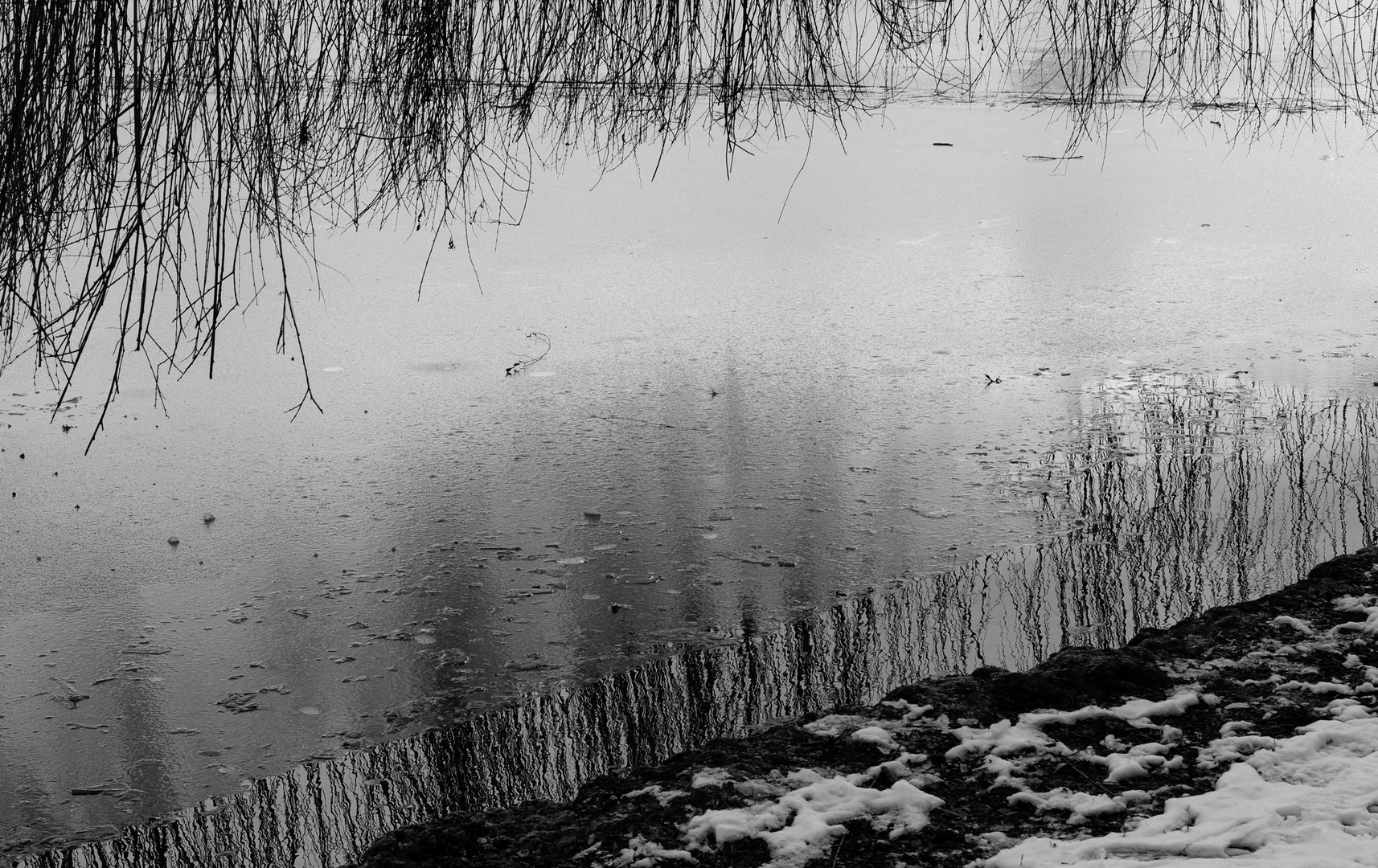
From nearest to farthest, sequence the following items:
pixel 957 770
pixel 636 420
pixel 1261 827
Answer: pixel 1261 827
pixel 957 770
pixel 636 420

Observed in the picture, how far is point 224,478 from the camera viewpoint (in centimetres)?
443

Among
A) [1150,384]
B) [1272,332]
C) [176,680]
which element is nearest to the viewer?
[176,680]

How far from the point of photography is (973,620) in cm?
344

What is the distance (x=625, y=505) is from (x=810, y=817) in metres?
2.07

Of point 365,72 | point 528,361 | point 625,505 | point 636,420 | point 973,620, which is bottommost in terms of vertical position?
point 973,620

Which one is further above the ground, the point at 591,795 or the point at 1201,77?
the point at 1201,77

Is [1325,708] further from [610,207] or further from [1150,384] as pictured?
[610,207]

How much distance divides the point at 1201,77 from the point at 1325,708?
127cm

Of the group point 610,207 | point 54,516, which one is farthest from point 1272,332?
point 54,516

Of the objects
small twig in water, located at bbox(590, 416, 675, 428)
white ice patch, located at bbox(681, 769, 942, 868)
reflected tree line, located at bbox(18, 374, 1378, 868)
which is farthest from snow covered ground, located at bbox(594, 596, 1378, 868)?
small twig in water, located at bbox(590, 416, 675, 428)

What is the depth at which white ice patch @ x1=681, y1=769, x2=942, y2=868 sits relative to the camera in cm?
212

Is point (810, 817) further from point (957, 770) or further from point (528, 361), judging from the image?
point (528, 361)

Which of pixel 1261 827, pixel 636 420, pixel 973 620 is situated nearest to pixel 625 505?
pixel 636 420

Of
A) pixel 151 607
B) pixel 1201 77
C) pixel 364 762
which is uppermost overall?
pixel 1201 77
